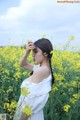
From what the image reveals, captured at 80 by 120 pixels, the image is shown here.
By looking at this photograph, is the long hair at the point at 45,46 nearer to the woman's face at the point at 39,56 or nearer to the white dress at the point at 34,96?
the woman's face at the point at 39,56

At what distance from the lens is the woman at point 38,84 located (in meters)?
3.54

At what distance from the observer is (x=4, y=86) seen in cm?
475

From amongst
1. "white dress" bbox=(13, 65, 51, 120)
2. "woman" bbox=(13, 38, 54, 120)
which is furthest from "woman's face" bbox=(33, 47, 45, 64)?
"white dress" bbox=(13, 65, 51, 120)

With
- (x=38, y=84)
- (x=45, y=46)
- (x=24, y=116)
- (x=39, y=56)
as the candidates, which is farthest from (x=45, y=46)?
(x=24, y=116)

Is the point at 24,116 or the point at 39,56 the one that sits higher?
the point at 39,56

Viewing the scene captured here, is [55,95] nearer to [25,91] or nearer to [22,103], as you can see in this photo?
[22,103]

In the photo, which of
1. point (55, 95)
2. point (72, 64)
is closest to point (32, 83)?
point (55, 95)

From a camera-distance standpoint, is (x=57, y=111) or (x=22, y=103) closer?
(x=22, y=103)

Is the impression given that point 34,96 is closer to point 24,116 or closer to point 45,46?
point 24,116

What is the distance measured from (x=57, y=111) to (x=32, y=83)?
122 cm

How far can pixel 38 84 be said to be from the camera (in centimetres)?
356

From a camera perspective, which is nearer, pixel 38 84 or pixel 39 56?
pixel 38 84

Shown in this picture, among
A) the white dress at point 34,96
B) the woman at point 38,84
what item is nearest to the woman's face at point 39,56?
the woman at point 38,84

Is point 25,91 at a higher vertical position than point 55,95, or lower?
higher
